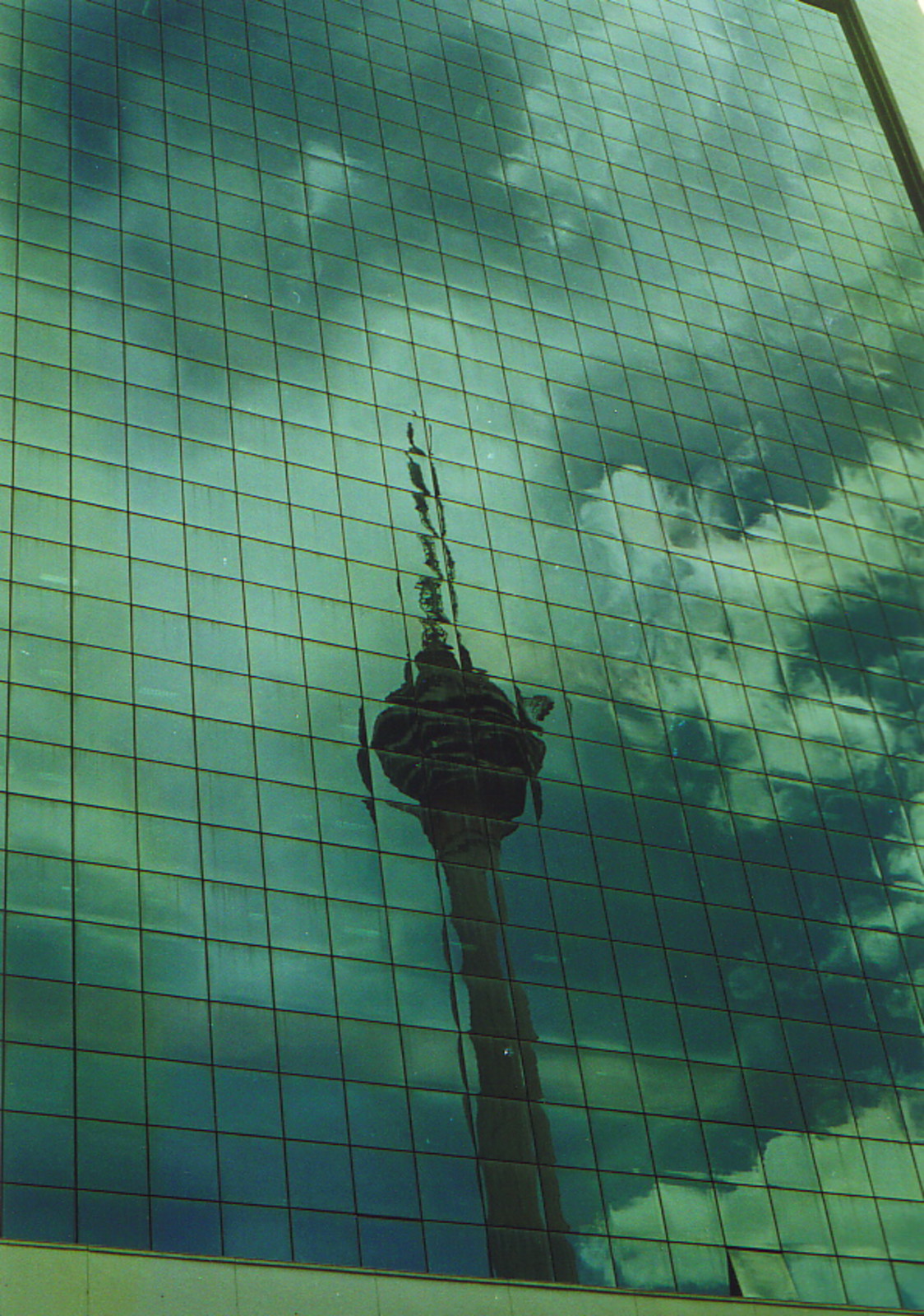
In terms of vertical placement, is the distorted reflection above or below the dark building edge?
below

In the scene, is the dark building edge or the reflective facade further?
the dark building edge

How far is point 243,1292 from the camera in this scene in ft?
103

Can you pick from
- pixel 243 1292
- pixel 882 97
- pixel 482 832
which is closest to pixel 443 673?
pixel 482 832

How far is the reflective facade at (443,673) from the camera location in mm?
35344

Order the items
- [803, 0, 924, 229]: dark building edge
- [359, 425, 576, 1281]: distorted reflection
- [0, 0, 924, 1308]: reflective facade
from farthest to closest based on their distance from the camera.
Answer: [803, 0, 924, 229]: dark building edge, [359, 425, 576, 1281]: distorted reflection, [0, 0, 924, 1308]: reflective facade

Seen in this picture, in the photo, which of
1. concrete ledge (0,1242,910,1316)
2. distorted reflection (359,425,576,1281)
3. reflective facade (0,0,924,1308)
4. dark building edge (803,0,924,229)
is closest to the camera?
concrete ledge (0,1242,910,1316)

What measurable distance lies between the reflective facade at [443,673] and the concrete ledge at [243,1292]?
721mm

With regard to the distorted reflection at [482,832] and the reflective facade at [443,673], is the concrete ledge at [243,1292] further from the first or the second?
the distorted reflection at [482,832]

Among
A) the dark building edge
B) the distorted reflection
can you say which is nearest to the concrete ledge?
the distorted reflection

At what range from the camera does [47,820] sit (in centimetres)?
3578

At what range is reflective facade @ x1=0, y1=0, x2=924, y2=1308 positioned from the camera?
3534cm

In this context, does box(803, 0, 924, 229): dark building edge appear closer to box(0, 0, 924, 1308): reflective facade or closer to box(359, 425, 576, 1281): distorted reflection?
box(0, 0, 924, 1308): reflective facade

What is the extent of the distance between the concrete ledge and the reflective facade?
721 millimetres

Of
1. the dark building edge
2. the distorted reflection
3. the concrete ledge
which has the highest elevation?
the dark building edge
